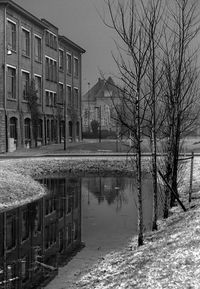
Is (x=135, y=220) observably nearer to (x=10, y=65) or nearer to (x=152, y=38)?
(x=152, y=38)

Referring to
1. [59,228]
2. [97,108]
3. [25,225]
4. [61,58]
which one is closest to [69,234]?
[59,228]

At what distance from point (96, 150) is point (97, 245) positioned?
36704 millimetres

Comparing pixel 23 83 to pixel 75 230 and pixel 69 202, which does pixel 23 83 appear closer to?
pixel 69 202

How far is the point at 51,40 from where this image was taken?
187 feet

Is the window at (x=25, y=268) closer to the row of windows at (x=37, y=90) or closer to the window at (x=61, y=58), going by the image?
the row of windows at (x=37, y=90)

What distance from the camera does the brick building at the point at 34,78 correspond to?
4288cm

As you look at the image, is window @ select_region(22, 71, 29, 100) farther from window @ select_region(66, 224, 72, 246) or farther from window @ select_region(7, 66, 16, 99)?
window @ select_region(66, 224, 72, 246)

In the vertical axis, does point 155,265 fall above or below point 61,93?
below

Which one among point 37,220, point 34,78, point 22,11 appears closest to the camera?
point 37,220

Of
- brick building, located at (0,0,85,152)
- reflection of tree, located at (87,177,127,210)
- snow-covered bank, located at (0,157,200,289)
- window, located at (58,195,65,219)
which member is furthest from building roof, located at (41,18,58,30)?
snow-covered bank, located at (0,157,200,289)

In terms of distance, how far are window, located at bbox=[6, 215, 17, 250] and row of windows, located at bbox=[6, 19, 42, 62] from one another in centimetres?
3142

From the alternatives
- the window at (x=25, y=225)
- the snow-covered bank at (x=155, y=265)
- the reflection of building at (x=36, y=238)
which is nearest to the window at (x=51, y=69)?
the reflection of building at (x=36, y=238)

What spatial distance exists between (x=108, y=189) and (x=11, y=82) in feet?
76.2

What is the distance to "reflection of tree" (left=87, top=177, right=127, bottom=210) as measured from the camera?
20.1m
